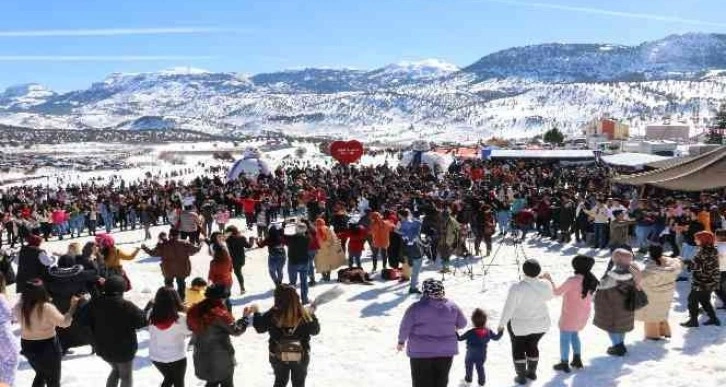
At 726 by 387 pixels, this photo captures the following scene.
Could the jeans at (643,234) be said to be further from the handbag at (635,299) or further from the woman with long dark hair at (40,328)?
the woman with long dark hair at (40,328)

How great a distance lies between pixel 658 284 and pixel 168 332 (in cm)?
521

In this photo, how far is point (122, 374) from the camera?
5.18 m

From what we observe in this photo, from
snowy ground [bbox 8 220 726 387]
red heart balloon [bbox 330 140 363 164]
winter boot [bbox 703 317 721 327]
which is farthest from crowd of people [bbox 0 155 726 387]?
red heart balloon [bbox 330 140 363 164]

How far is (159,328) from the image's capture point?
16.1ft

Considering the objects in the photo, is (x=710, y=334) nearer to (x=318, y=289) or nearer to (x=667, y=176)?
(x=318, y=289)

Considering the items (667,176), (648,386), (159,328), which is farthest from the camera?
(667,176)

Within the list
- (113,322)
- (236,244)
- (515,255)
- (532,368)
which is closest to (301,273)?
(236,244)

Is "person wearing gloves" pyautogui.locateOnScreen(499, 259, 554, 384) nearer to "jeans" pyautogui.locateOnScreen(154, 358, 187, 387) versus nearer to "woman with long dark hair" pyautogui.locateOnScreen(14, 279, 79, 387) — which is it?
"jeans" pyautogui.locateOnScreen(154, 358, 187, 387)

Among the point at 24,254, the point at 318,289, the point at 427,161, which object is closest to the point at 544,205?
the point at 318,289

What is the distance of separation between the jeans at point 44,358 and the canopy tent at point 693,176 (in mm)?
13808

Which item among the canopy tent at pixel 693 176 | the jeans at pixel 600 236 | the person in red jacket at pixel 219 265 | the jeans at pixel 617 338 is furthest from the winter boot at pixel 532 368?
the canopy tent at pixel 693 176

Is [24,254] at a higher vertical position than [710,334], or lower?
higher

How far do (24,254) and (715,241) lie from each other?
27.0ft

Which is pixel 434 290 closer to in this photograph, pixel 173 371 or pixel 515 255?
pixel 173 371
